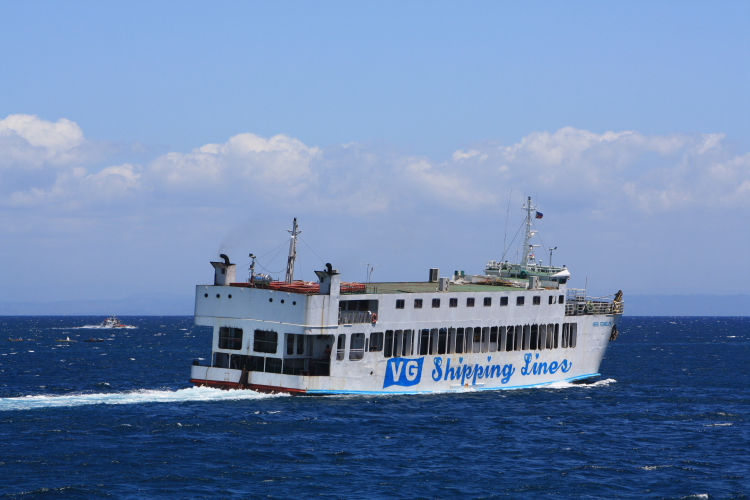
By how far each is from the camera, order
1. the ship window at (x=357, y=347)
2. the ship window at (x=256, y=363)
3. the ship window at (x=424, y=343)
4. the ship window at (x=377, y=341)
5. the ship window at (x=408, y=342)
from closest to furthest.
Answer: the ship window at (x=256, y=363) → the ship window at (x=357, y=347) → the ship window at (x=377, y=341) → the ship window at (x=408, y=342) → the ship window at (x=424, y=343)

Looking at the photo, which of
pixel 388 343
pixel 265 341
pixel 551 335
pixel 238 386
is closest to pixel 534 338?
pixel 551 335

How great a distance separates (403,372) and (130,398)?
15388 mm

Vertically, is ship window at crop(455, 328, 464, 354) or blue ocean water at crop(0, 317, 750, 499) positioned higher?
ship window at crop(455, 328, 464, 354)

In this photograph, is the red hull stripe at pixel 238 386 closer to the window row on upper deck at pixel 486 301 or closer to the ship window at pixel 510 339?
the window row on upper deck at pixel 486 301

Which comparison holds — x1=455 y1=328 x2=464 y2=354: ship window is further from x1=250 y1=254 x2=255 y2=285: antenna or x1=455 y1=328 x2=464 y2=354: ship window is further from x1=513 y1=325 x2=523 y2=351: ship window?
x1=250 y1=254 x2=255 y2=285: antenna

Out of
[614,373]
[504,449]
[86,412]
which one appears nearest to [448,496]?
[504,449]

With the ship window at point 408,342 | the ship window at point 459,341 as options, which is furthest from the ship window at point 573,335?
the ship window at point 408,342

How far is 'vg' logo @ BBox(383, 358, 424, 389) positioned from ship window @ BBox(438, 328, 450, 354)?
199 centimetres

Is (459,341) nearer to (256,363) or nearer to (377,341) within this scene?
(377,341)

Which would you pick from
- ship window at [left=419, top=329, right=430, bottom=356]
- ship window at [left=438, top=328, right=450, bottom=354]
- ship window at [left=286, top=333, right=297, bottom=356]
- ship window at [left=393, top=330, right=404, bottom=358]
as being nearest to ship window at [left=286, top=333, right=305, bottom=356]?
ship window at [left=286, top=333, right=297, bottom=356]

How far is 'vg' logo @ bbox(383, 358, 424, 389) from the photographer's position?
52.4 meters

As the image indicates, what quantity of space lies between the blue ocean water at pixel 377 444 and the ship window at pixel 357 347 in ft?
7.44

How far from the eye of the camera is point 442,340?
181ft

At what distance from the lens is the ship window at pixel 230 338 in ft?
166
